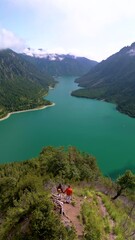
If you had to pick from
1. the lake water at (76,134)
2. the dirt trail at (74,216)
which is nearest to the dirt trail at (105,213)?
the dirt trail at (74,216)

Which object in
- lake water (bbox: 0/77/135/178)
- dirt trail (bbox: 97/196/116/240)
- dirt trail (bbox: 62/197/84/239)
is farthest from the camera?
lake water (bbox: 0/77/135/178)

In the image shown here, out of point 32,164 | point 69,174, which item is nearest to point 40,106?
point 32,164

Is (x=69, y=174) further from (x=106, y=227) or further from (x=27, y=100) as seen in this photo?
(x=27, y=100)

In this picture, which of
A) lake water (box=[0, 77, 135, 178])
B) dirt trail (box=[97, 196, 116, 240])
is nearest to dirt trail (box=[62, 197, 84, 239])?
dirt trail (box=[97, 196, 116, 240])

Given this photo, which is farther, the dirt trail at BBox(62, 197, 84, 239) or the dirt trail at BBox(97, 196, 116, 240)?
the dirt trail at BBox(97, 196, 116, 240)

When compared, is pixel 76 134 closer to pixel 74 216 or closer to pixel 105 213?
pixel 105 213

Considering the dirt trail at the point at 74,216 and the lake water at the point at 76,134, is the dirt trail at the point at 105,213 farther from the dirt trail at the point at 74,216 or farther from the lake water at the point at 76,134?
the lake water at the point at 76,134

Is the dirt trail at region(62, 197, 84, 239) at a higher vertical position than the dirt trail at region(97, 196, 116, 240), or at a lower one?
higher

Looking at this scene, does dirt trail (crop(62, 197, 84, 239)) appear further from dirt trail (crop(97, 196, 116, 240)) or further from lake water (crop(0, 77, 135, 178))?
lake water (crop(0, 77, 135, 178))
